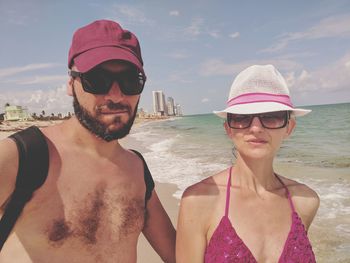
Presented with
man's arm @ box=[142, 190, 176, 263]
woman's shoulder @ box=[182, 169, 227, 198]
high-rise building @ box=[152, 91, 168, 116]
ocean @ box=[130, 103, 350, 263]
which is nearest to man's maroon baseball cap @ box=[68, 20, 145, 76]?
woman's shoulder @ box=[182, 169, 227, 198]

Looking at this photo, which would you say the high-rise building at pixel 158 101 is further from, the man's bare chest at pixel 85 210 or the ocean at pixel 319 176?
the man's bare chest at pixel 85 210

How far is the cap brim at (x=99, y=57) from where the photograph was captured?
1.95 m

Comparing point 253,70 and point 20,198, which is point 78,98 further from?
point 253,70

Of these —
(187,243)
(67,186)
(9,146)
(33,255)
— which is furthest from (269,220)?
(9,146)

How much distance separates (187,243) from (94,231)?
23.8 inches

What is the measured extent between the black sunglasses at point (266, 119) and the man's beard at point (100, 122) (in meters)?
0.70

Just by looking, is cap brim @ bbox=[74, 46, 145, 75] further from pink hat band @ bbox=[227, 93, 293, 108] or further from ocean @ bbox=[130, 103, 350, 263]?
ocean @ bbox=[130, 103, 350, 263]

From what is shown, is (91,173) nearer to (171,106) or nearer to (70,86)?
(70,86)

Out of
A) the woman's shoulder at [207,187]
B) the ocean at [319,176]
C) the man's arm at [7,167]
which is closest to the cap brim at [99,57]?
the man's arm at [7,167]

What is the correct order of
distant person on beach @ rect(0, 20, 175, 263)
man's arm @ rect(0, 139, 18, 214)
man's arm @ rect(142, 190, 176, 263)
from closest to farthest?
man's arm @ rect(0, 139, 18, 214)
distant person on beach @ rect(0, 20, 175, 263)
man's arm @ rect(142, 190, 176, 263)

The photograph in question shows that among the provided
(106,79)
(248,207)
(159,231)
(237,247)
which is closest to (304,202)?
(248,207)

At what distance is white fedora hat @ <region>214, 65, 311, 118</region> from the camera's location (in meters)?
2.04

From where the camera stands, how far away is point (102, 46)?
2.00 meters

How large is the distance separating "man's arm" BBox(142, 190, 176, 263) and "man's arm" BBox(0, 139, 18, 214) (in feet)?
3.40
